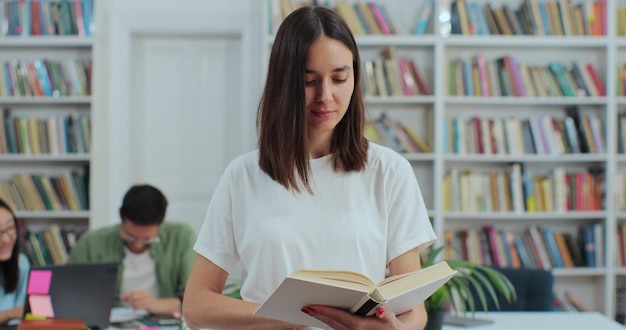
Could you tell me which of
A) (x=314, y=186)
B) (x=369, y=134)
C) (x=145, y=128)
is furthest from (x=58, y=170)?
(x=314, y=186)

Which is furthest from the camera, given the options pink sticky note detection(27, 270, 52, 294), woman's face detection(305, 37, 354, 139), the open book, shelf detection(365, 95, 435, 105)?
shelf detection(365, 95, 435, 105)

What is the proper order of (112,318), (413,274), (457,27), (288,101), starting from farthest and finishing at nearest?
(457,27)
(112,318)
(288,101)
(413,274)

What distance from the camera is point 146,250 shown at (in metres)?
3.42

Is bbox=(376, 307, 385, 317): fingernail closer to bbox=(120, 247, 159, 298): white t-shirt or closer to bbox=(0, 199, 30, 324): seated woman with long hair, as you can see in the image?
bbox=(0, 199, 30, 324): seated woman with long hair

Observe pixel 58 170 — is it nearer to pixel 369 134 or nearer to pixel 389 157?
pixel 369 134

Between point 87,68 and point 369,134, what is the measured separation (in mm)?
1667

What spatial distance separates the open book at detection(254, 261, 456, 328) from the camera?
125cm

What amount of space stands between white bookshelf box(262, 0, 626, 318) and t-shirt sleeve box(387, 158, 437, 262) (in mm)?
3068

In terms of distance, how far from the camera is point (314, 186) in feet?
5.00

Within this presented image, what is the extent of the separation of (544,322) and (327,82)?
5.88 feet

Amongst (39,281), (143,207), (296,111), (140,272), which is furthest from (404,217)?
(140,272)

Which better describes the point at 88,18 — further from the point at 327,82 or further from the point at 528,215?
the point at 327,82

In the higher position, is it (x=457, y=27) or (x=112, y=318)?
(x=457, y=27)

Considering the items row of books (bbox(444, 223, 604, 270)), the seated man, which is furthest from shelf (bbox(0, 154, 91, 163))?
row of books (bbox(444, 223, 604, 270))
